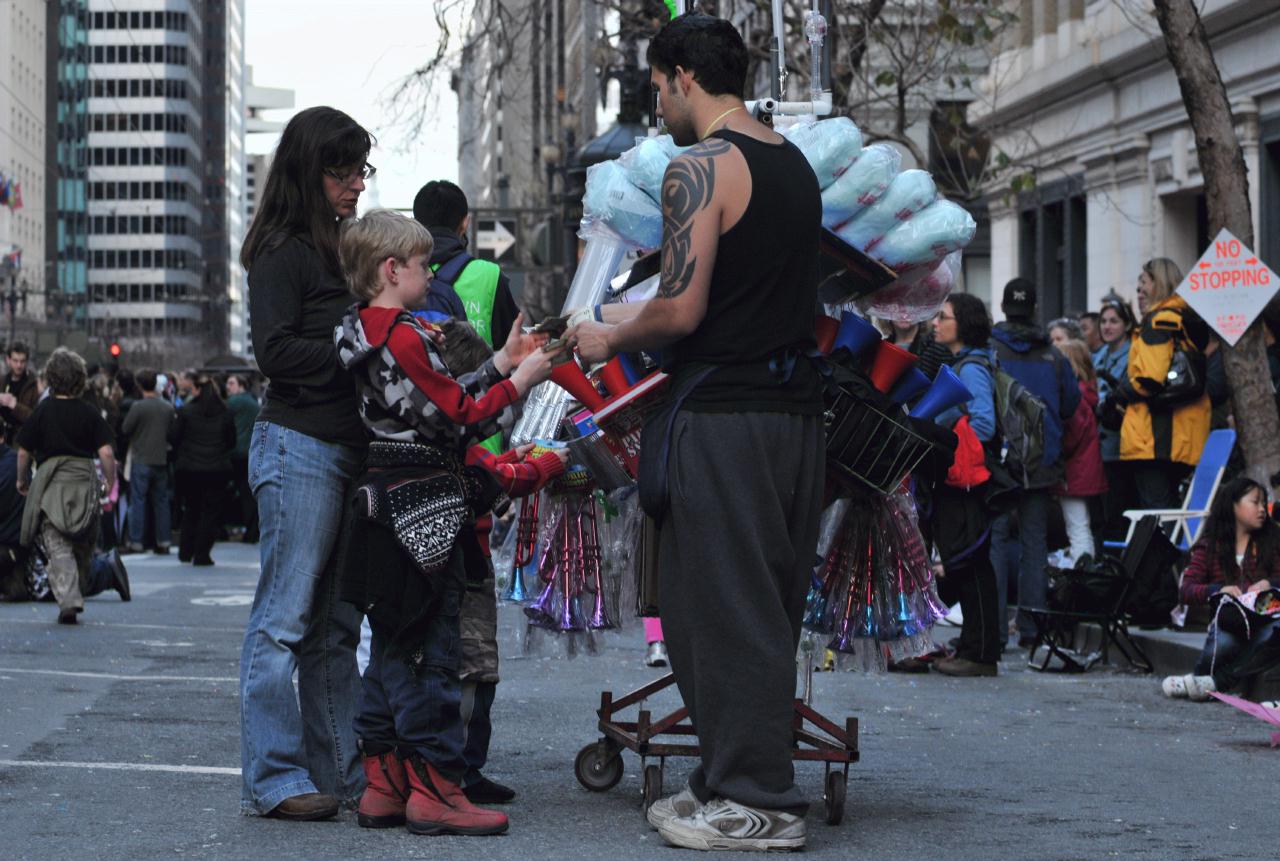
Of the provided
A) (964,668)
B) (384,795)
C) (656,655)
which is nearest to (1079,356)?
(964,668)

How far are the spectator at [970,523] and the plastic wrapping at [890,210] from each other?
5.11 m

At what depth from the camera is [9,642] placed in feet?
43.3

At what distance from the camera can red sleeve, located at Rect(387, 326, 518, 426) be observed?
243 inches

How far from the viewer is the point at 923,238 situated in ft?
21.9

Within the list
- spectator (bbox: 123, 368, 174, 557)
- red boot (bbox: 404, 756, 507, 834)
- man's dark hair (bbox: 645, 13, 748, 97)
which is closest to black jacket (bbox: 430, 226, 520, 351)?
man's dark hair (bbox: 645, 13, 748, 97)

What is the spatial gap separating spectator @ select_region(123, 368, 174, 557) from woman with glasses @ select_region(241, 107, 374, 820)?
1847 centimetres

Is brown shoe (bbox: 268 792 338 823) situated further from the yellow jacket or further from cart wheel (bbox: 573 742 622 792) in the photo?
the yellow jacket

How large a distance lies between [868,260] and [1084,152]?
76.2 feet

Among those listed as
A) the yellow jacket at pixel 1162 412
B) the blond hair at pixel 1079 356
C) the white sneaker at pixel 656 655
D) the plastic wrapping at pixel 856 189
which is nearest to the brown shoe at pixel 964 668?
the white sneaker at pixel 656 655

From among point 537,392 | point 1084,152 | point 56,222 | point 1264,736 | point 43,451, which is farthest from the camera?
point 56,222

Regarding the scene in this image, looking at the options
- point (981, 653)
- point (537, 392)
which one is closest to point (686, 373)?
point (537, 392)

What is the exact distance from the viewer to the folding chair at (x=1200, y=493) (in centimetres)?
1445

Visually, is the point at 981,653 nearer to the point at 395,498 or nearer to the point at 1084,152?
the point at 395,498

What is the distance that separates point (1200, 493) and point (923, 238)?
853cm
